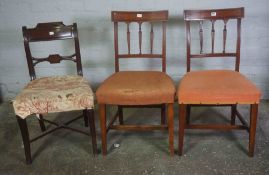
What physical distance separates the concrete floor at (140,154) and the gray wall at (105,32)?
606 millimetres

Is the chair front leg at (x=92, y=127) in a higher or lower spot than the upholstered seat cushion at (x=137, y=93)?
lower

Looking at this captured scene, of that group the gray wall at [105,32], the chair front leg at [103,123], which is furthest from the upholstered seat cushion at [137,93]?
the gray wall at [105,32]

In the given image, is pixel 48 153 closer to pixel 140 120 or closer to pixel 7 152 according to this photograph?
pixel 7 152

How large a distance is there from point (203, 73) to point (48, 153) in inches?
49.9

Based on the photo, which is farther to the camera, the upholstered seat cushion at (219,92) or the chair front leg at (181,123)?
the chair front leg at (181,123)

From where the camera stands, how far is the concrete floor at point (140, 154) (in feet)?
6.36

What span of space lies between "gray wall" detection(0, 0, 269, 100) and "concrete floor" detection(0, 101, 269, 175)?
0.61 metres

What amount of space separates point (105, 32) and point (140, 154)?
1309 millimetres

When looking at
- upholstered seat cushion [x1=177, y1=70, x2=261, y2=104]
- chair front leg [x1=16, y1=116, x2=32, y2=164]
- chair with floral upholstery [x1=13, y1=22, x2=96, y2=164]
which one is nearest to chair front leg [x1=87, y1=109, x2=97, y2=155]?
chair with floral upholstery [x1=13, y1=22, x2=96, y2=164]

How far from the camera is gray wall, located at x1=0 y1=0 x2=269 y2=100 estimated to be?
2732 mm

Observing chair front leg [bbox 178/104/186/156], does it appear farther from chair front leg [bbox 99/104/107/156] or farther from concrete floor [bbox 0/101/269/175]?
chair front leg [bbox 99/104/107/156]

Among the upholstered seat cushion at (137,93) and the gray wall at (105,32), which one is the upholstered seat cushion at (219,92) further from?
the gray wall at (105,32)

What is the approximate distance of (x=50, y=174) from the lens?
1.92 m

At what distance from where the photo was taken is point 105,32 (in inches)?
113
